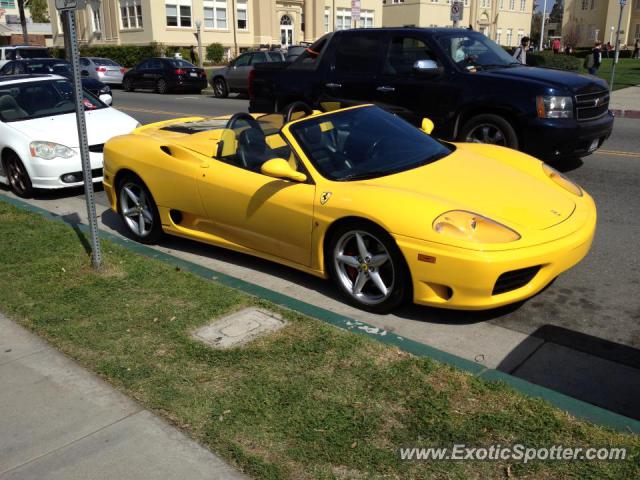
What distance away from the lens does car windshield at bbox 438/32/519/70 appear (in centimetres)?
854

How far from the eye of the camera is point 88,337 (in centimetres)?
422

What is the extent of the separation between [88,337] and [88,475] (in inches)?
56.5

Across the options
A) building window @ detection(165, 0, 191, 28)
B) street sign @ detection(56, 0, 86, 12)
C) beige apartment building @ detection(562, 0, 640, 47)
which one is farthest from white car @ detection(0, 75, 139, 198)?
beige apartment building @ detection(562, 0, 640, 47)

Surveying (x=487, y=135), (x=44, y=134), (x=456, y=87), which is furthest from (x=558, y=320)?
(x=44, y=134)

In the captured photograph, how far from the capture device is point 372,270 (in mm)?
4445

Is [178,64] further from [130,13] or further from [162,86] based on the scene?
[130,13]

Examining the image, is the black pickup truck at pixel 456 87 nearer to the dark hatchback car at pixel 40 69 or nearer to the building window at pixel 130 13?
the dark hatchback car at pixel 40 69

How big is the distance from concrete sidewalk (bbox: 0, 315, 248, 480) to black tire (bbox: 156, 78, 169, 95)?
22.6m

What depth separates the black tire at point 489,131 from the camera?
26.2 ft

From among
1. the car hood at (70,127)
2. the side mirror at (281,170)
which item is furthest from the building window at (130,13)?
the side mirror at (281,170)

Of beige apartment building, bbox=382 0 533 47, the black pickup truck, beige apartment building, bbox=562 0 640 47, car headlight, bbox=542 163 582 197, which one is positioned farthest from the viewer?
beige apartment building, bbox=562 0 640 47

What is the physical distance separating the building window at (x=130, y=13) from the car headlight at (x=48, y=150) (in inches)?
1816

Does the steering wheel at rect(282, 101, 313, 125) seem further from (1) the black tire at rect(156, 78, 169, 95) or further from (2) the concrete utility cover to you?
(1) the black tire at rect(156, 78, 169, 95)

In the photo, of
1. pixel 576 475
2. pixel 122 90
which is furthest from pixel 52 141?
pixel 122 90
